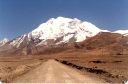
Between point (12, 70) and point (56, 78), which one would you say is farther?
point (12, 70)

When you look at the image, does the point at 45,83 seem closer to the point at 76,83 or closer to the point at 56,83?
the point at 56,83

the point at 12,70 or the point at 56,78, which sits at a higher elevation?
the point at 12,70

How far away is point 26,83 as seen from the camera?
28.5 metres

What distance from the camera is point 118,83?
1214 inches

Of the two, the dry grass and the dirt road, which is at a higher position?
the dry grass

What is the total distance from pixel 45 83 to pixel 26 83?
1689 millimetres

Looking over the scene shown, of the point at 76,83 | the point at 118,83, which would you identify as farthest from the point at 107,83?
the point at 76,83

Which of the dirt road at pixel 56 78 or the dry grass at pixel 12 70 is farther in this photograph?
the dry grass at pixel 12 70

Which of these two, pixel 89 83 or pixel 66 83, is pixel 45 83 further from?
pixel 89 83

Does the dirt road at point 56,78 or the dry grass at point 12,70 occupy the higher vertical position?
the dry grass at point 12,70

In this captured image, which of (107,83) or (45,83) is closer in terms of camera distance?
(45,83)

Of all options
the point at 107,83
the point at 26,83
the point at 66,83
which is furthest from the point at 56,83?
the point at 107,83

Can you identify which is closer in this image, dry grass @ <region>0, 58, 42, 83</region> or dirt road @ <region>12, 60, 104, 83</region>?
dirt road @ <region>12, 60, 104, 83</region>

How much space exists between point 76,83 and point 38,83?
3.37 metres
